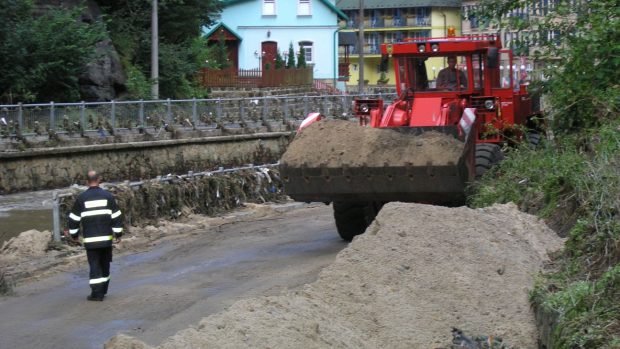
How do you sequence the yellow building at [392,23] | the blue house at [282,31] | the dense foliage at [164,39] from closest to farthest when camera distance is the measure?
the dense foliage at [164,39], the blue house at [282,31], the yellow building at [392,23]

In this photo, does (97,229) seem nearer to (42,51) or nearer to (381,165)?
(381,165)

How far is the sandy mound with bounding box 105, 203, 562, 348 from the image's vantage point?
813 cm

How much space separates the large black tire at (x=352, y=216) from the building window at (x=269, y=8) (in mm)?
54623

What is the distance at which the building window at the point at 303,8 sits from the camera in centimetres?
7056

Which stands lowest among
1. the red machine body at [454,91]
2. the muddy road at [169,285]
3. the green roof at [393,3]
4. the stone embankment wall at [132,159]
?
the muddy road at [169,285]

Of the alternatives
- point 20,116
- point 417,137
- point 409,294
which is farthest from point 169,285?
point 20,116

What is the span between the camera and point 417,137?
14336 millimetres

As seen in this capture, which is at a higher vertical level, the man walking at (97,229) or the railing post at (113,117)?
the railing post at (113,117)

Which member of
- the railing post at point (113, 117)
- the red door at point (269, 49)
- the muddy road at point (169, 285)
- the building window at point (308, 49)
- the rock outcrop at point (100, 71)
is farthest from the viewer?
the building window at point (308, 49)

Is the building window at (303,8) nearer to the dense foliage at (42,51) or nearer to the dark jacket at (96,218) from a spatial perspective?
the dense foliage at (42,51)

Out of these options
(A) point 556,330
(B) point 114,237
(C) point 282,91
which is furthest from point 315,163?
(C) point 282,91

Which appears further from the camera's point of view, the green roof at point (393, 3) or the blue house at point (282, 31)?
the green roof at point (393, 3)

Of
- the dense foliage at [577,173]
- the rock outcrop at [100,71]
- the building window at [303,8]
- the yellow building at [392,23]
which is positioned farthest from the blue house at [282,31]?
the dense foliage at [577,173]

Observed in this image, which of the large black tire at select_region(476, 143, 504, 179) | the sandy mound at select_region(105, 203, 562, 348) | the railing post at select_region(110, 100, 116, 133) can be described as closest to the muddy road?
the sandy mound at select_region(105, 203, 562, 348)
